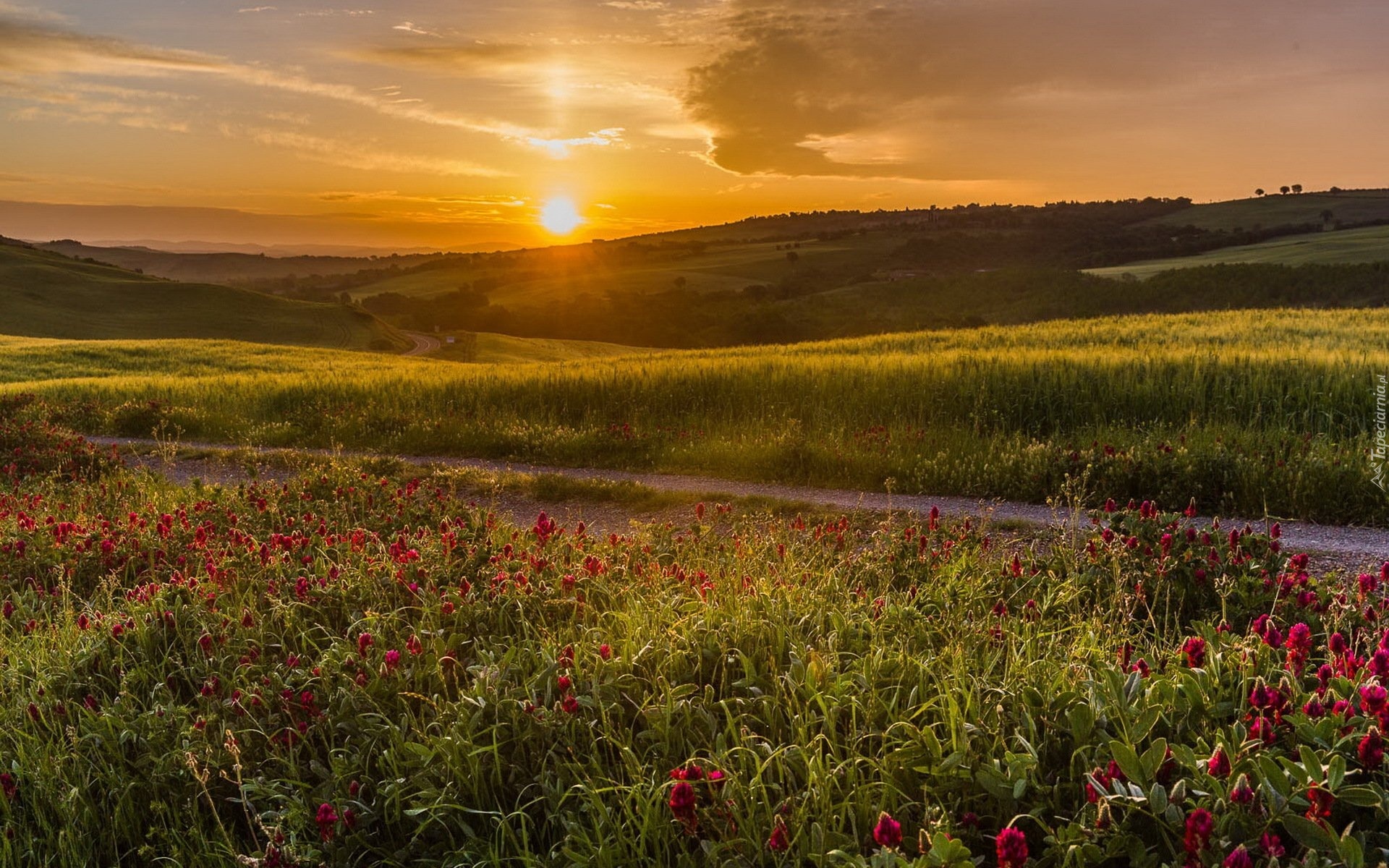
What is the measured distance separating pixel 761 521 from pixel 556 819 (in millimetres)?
6106

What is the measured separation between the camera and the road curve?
244 ft

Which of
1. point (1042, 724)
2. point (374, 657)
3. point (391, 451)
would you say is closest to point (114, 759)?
point (374, 657)

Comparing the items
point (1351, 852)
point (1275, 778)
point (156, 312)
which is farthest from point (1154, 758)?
point (156, 312)

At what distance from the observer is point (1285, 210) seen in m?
101

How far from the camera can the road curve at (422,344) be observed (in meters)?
74.2

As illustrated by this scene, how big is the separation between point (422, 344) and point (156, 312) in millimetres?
23722

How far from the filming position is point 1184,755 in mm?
2990

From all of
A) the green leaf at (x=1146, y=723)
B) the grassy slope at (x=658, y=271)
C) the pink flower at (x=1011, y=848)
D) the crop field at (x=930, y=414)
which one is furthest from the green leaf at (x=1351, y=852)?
the grassy slope at (x=658, y=271)

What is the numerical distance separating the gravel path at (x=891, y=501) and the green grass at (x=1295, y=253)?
58.0m

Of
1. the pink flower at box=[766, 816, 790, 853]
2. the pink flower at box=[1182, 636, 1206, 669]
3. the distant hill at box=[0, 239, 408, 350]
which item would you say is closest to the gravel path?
the pink flower at box=[1182, 636, 1206, 669]

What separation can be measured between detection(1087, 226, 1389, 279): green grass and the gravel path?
58.0 m

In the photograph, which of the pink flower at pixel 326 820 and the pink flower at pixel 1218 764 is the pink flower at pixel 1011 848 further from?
the pink flower at pixel 326 820

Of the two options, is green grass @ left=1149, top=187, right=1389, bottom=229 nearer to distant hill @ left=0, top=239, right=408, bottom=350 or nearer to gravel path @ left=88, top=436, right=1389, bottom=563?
distant hill @ left=0, top=239, right=408, bottom=350

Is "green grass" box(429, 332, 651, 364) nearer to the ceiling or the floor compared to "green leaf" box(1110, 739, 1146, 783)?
nearer to the floor
